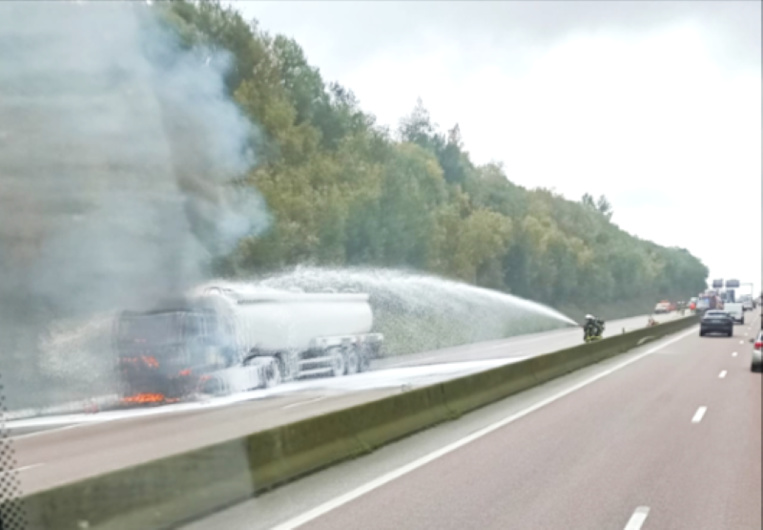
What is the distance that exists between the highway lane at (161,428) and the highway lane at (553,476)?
2.74 meters

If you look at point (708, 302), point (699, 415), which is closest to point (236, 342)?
point (699, 415)

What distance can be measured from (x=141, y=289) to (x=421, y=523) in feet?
51.2

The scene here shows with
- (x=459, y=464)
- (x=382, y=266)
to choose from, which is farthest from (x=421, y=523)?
(x=382, y=266)

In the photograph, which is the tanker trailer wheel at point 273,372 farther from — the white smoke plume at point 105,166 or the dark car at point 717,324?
the dark car at point 717,324

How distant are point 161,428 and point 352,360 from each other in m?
12.7

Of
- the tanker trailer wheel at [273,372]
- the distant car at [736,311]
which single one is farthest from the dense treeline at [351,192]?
the tanker trailer wheel at [273,372]

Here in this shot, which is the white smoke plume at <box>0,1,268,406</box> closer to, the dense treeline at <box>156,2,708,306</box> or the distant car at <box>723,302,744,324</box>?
the dense treeline at <box>156,2,708,306</box>

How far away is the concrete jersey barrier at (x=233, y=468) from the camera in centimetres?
744

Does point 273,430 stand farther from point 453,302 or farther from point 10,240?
point 453,302

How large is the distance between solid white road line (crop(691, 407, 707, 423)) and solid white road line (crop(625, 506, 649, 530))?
792cm

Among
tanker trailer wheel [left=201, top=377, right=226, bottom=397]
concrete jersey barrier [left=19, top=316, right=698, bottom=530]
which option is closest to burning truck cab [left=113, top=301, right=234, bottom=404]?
tanker trailer wheel [left=201, top=377, right=226, bottom=397]

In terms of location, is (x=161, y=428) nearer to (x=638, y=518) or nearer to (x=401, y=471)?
(x=401, y=471)

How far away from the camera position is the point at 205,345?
18.9 metres

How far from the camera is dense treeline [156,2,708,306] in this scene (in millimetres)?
38688
